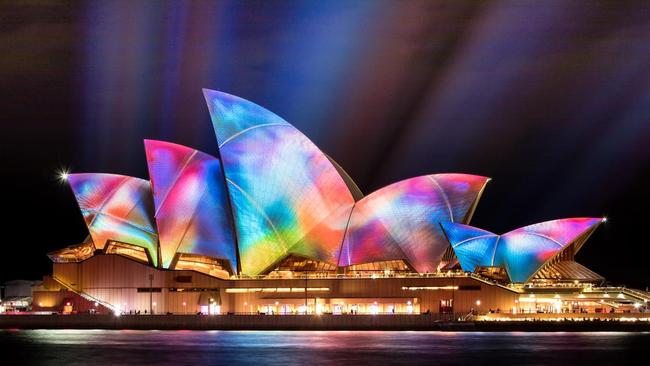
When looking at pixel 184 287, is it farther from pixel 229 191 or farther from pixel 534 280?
pixel 534 280

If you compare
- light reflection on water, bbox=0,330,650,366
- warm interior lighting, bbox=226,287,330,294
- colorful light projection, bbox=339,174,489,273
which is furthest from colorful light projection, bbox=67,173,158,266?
colorful light projection, bbox=339,174,489,273

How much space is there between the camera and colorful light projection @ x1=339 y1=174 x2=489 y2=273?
4031 inches

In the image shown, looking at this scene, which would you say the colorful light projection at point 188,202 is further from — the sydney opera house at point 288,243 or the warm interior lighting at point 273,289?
the warm interior lighting at point 273,289

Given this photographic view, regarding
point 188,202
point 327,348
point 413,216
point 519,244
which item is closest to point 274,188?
point 188,202

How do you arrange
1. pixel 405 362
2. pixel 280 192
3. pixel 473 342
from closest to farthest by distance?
pixel 405 362
pixel 473 342
pixel 280 192

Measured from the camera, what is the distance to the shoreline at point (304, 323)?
93.9m

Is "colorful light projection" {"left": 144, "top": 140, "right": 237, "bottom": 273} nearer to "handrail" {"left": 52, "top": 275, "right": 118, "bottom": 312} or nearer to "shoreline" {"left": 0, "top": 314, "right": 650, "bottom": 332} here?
"shoreline" {"left": 0, "top": 314, "right": 650, "bottom": 332}

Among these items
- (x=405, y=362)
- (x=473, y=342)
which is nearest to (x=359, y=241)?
(x=473, y=342)

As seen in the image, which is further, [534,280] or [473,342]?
[534,280]

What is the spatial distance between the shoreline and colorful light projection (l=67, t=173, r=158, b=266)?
844 centimetres

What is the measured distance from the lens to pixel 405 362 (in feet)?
207

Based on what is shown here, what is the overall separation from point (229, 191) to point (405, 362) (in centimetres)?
4213

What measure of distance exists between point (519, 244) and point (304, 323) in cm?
2168

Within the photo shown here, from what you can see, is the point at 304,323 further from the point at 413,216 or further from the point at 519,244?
the point at 519,244
